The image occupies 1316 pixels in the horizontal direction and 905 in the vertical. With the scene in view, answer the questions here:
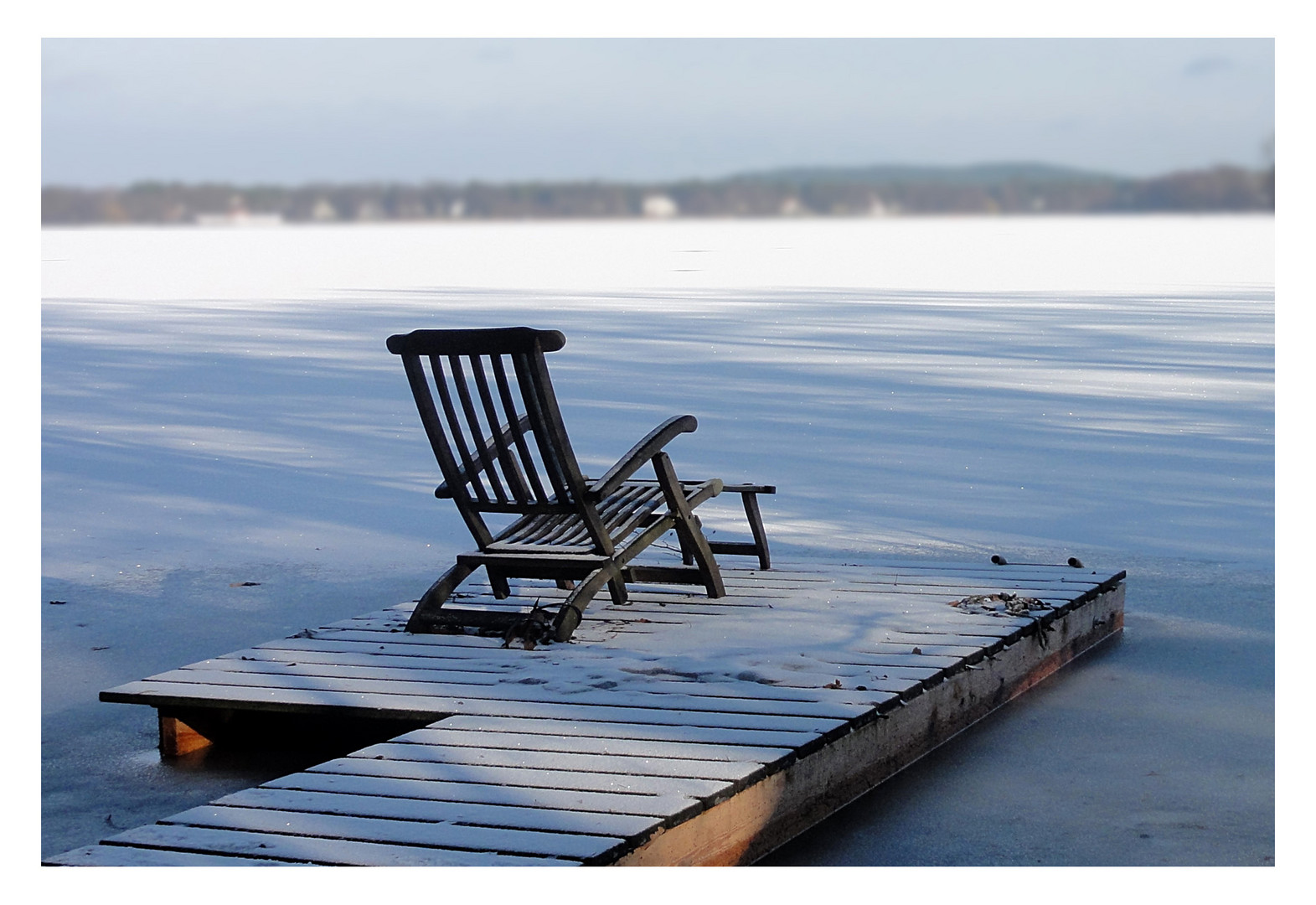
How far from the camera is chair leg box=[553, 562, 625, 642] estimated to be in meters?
4.64

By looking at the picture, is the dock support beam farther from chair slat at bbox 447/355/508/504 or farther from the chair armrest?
the chair armrest

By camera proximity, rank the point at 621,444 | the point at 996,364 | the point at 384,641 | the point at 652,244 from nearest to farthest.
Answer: the point at 384,641
the point at 621,444
the point at 996,364
the point at 652,244

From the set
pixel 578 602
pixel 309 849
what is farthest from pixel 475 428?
pixel 309 849

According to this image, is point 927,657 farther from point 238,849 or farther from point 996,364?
point 996,364

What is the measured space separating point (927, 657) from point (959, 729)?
8.5 inches

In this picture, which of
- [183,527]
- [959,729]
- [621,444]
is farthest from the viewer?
[621,444]

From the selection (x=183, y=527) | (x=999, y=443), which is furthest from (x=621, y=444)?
(x=183, y=527)

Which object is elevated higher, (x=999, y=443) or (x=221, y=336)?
(x=221, y=336)

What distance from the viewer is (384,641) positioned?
15.5 feet

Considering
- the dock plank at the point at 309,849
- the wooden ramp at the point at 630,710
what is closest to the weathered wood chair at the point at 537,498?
the wooden ramp at the point at 630,710

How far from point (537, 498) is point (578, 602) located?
372 millimetres

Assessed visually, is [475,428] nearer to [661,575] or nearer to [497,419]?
[497,419]

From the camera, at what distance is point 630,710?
12.8 feet

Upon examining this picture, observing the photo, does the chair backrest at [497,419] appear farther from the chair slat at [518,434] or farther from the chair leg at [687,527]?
the chair leg at [687,527]
